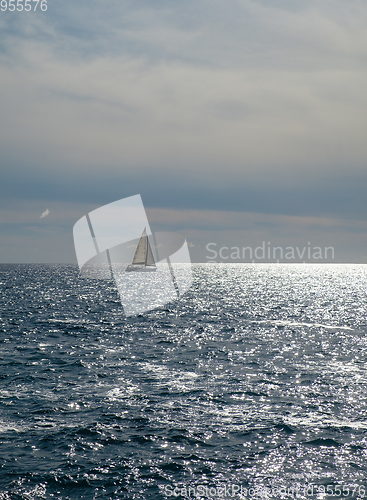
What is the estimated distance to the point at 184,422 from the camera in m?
23.5

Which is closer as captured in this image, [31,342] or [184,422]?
[184,422]

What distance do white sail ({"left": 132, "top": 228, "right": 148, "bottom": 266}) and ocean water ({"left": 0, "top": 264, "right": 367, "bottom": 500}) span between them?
133 metres

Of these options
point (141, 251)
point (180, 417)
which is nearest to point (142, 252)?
point (141, 251)

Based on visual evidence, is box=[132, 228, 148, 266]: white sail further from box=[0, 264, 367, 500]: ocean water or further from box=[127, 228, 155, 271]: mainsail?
box=[0, 264, 367, 500]: ocean water

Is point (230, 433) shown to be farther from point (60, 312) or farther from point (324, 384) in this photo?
point (60, 312)

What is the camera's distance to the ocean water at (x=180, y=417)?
17.3 metres

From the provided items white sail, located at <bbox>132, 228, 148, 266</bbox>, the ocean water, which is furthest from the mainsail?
the ocean water

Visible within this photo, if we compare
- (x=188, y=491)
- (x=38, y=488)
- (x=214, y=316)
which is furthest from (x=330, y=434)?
(x=214, y=316)

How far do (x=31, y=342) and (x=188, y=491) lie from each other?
33.5 m

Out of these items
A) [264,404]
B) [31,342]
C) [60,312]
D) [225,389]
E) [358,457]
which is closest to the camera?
[358,457]

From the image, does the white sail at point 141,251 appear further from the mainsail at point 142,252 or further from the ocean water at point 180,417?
the ocean water at point 180,417

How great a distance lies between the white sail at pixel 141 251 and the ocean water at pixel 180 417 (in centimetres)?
13254

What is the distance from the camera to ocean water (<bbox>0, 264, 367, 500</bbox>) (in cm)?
1731

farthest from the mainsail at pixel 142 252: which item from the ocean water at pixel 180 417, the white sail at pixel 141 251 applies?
the ocean water at pixel 180 417
